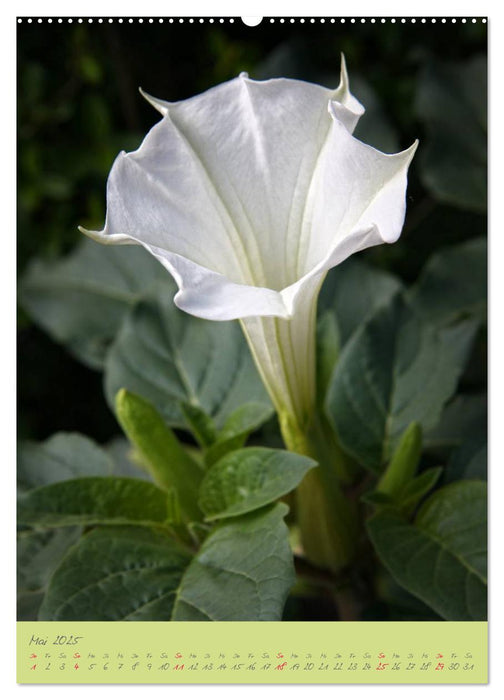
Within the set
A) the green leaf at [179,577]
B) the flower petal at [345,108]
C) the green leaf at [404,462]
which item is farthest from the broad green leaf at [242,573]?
the flower petal at [345,108]

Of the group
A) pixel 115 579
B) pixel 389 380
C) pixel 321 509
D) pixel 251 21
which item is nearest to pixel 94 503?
pixel 115 579

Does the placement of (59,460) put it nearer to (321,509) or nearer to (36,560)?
(36,560)

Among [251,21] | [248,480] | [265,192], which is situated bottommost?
[248,480]

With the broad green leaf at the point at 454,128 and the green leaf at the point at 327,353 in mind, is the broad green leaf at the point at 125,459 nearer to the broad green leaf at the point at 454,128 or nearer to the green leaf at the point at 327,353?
the green leaf at the point at 327,353

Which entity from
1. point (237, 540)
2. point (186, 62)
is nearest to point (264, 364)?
point (237, 540)

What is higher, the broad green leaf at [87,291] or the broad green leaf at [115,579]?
the broad green leaf at [87,291]

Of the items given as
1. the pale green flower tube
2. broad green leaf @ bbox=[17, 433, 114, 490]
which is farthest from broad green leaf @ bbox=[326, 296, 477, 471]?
broad green leaf @ bbox=[17, 433, 114, 490]
